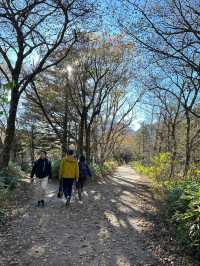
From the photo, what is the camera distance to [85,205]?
11.0m

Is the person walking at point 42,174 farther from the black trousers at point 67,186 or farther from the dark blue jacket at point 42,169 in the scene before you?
the black trousers at point 67,186

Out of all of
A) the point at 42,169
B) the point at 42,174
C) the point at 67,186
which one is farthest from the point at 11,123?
the point at 67,186

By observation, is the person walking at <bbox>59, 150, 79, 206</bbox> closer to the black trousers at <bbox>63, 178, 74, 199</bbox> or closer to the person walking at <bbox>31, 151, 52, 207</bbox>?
the black trousers at <bbox>63, 178, 74, 199</bbox>

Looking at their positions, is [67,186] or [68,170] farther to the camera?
[67,186]

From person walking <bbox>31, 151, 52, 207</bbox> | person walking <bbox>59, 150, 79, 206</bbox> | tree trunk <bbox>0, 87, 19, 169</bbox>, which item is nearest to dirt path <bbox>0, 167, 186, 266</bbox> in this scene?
person walking <bbox>31, 151, 52, 207</bbox>

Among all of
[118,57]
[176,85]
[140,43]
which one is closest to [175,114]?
[176,85]

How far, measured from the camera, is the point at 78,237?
7.21m

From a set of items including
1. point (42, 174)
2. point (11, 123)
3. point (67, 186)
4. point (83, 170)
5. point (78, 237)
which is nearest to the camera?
point (78, 237)

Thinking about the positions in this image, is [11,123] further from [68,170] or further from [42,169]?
[68,170]

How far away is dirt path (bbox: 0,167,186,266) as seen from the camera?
230 inches

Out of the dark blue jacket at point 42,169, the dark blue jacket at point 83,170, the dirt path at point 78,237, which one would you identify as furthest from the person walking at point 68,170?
the dark blue jacket at point 83,170

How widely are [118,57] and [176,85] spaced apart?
431 centimetres

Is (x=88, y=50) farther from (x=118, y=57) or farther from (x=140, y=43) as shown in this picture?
(x=140, y=43)

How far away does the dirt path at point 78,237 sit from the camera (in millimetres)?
5848
